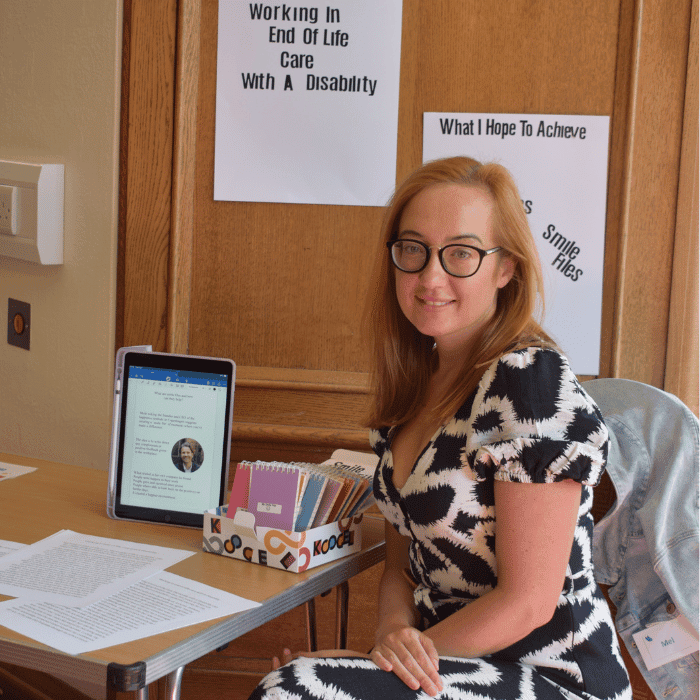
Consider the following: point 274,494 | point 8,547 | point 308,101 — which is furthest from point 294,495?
point 308,101

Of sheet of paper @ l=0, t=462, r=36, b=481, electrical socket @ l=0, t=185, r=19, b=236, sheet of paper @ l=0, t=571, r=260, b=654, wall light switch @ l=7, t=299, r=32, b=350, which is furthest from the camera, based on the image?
wall light switch @ l=7, t=299, r=32, b=350

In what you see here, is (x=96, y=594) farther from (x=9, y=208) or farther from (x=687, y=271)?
(x=687, y=271)

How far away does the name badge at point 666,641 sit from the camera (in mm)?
1398

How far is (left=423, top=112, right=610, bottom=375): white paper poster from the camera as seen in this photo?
1868 millimetres

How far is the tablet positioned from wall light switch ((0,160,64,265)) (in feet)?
1.99

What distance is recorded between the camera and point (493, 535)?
1246mm

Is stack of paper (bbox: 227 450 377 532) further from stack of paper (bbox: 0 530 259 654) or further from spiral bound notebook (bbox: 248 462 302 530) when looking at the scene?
stack of paper (bbox: 0 530 259 654)

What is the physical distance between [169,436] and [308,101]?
0.86m

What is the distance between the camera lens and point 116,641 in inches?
41.4

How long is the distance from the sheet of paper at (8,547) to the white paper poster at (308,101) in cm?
93

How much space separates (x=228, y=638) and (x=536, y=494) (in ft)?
1.56

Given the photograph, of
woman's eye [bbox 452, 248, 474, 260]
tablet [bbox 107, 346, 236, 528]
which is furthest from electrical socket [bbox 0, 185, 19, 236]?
woman's eye [bbox 452, 248, 474, 260]

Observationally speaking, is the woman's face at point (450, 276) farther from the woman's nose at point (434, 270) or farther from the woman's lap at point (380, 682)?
the woman's lap at point (380, 682)

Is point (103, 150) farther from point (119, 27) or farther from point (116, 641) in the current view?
point (116, 641)
